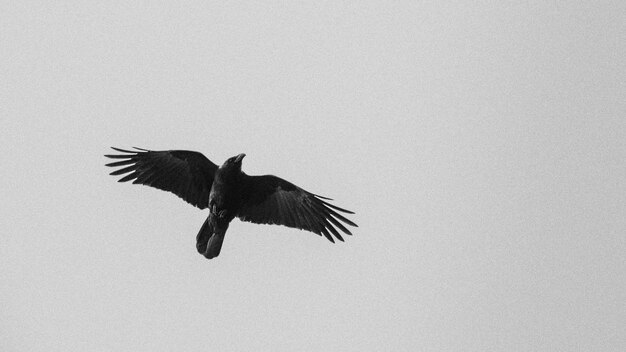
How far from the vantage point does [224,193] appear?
1453 centimetres

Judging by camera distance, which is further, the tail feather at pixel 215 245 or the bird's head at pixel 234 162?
the tail feather at pixel 215 245

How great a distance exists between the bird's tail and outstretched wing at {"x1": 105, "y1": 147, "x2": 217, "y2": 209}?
53 centimetres

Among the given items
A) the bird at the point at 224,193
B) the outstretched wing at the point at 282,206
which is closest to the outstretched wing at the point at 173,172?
the bird at the point at 224,193

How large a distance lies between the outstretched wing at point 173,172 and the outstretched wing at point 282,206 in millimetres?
889

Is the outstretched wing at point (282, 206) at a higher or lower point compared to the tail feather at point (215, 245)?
higher

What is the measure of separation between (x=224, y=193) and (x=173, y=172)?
139cm

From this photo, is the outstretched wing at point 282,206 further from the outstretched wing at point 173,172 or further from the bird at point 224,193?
the outstretched wing at point 173,172

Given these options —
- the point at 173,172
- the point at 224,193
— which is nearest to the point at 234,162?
the point at 224,193

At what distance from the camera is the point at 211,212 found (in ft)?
48.1

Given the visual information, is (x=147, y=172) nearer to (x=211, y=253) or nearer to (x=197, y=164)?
(x=197, y=164)

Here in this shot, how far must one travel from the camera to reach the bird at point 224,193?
574 inches

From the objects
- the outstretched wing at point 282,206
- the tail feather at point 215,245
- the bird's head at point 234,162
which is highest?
the bird's head at point 234,162

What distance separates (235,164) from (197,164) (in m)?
1.06

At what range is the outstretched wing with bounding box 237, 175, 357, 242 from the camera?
1479cm
